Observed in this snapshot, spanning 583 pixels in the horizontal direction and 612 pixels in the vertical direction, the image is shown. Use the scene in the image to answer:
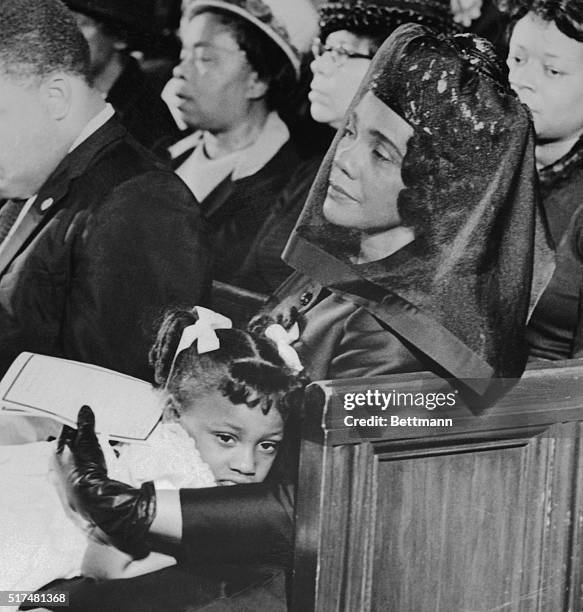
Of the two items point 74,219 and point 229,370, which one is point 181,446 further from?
point 74,219

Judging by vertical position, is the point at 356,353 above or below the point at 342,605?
above

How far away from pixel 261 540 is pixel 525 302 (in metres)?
0.99

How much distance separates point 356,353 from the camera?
2.47 meters

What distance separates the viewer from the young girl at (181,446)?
2355mm

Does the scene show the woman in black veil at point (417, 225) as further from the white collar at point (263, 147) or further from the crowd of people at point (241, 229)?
the white collar at point (263, 147)

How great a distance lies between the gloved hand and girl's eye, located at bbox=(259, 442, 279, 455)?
357 mm

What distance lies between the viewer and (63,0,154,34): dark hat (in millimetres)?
2338

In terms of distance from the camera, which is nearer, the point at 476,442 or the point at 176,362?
the point at 176,362

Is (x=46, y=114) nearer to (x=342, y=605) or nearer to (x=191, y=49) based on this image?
(x=191, y=49)

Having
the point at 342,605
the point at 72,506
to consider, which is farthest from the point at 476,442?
the point at 72,506

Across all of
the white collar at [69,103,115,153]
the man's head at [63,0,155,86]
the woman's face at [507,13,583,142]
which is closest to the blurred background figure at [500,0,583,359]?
the woman's face at [507,13,583,142]

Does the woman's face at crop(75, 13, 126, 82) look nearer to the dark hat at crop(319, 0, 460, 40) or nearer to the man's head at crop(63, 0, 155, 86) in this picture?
the man's head at crop(63, 0, 155, 86)

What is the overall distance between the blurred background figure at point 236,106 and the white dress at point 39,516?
56cm

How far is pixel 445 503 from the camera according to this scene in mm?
2543
